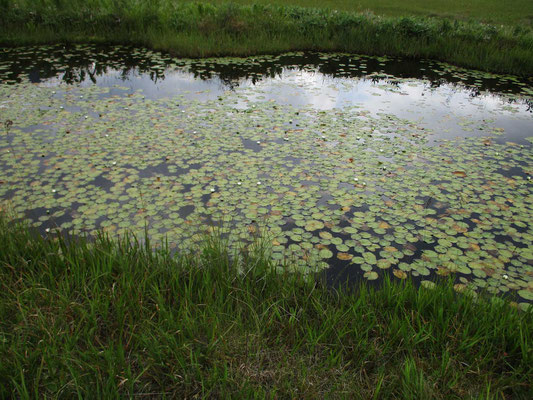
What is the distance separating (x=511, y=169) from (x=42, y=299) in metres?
4.13

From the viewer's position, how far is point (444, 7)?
546 inches

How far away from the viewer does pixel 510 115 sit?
18.0 feet

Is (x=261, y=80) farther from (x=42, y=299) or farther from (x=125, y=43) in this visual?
(x=42, y=299)

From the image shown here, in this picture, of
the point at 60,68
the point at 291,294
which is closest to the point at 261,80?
the point at 60,68

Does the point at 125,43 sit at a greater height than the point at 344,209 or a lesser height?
greater

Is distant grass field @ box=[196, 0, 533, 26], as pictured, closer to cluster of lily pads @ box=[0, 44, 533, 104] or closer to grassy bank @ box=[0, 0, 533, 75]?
grassy bank @ box=[0, 0, 533, 75]

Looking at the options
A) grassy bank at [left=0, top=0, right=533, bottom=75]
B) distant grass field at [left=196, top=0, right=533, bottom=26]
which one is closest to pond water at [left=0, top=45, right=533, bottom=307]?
grassy bank at [left=0, top=0, right=533, bottom=75]

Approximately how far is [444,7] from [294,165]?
13125 mm

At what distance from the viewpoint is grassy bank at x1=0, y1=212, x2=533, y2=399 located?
5.49ft

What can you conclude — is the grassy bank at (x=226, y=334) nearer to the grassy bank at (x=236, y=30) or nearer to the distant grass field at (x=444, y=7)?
the grassy bank at (x=236, y=30)

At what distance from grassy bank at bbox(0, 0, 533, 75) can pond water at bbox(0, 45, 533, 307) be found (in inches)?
55.1

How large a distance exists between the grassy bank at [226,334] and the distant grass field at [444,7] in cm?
1094

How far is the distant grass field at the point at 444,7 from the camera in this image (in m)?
12.0

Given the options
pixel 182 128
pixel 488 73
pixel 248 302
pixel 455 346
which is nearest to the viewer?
pixel 455 346
